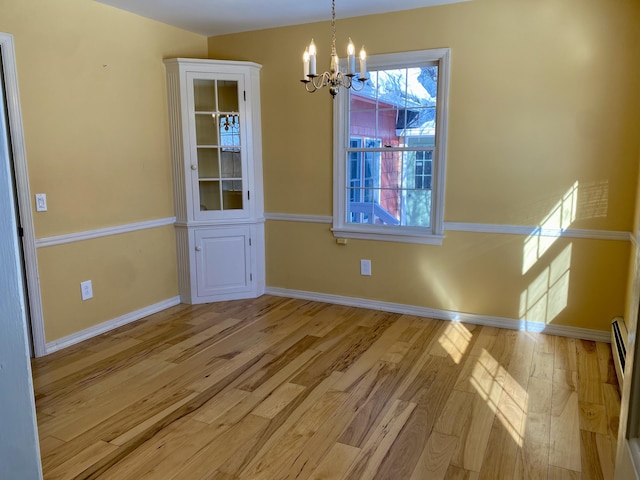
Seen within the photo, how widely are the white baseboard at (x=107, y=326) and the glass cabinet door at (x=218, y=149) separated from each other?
873 mm

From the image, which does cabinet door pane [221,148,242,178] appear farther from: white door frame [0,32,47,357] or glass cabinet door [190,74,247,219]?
white door frame [0,32,47,357]

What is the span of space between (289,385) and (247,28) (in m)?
3.20

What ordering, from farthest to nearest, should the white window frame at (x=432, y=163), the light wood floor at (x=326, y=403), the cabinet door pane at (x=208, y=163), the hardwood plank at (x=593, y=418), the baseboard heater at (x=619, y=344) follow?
the cabinet door pane at (x=208, y=163), the white window frame at (x=432, y=163), the baseboard heater at (x=619, y=344), the hardwood plank at (x=593, y=418), the light wood floor at (x=326, y=403)

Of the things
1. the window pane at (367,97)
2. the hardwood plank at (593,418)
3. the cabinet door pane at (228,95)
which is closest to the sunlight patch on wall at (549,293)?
the hardwood plank at (593,418)

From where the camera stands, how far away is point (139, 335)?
3.67 metres

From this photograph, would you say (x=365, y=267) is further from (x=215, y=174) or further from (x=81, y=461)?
(x=81, y=461)

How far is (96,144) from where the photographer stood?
357 cm

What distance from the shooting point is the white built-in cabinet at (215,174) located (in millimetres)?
4172

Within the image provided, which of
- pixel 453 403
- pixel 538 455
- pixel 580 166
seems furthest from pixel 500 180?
pixel 538 455

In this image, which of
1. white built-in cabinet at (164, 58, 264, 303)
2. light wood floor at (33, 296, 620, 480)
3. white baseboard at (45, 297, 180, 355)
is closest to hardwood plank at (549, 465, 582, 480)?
light wood floor at (33, 296, 620, 480)

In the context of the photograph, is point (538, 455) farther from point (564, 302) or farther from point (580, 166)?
point (580, 166)

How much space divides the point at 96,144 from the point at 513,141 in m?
3.17

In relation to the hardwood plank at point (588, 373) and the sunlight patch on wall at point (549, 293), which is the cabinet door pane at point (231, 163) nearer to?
the sunlight patch on wall at point (549, 293)

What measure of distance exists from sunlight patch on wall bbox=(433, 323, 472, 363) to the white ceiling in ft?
8.31
